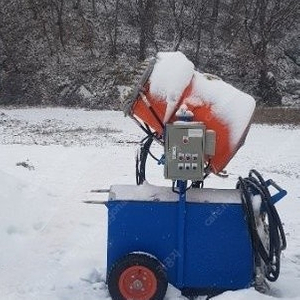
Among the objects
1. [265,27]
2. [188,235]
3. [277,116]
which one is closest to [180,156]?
[188,235]

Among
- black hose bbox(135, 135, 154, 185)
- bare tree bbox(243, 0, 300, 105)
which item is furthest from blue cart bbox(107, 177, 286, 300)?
bare tree bbox(243, 0, 300, 105)

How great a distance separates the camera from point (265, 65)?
29.0 m

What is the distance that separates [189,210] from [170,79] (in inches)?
43.1

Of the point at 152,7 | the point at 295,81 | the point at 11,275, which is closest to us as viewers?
the point at 11,275

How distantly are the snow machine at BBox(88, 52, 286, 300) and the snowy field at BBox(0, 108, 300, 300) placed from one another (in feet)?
0.88

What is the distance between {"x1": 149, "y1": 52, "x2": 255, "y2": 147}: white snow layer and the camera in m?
4.18

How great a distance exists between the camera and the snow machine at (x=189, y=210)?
4.17 meters

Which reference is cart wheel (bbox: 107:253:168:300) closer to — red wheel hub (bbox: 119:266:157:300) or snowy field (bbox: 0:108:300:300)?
red wheel hub (bbox: 119:266:157:300)

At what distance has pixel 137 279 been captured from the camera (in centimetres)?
438

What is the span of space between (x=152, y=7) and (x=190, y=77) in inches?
1130

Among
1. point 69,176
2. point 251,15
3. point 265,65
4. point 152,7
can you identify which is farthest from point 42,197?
point 251,15

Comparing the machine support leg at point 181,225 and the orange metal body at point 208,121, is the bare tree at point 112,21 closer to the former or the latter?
the orange metal body at point 208,121

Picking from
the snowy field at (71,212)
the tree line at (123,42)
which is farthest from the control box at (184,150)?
the tree line at (123,42)

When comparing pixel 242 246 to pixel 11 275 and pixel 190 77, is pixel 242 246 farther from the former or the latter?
pixel 11 275
